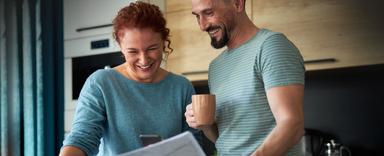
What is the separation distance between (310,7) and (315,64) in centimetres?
27

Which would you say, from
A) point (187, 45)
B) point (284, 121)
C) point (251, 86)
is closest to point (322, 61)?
point (187, 45)

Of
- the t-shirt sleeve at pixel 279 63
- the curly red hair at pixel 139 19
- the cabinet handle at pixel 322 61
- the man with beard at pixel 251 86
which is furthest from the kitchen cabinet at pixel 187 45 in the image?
the t-shirt sleeve at pixel 279 63

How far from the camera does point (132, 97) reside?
3.89ft

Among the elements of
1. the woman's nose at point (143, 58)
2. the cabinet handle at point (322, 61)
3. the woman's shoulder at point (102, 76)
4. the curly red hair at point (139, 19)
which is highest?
the curly red hair at point (139, 19)

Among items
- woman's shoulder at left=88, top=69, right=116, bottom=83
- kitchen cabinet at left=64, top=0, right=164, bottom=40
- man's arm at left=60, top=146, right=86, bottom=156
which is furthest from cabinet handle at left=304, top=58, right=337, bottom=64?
man's arm at left=60, top=146, right=86, bottom=156

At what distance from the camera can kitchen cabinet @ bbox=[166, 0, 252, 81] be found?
2.46 meters

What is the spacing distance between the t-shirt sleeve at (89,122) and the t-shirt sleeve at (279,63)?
0.41m

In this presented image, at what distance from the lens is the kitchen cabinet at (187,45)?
246 centimetres

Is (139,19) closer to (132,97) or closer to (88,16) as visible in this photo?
(132,97)

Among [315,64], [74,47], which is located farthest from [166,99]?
[74,47]

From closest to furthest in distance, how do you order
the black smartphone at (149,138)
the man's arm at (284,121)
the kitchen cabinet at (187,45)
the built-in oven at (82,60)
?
the man's arm at (284,121), the black smartphone at (149,138), the kitchen cabinet at (187,45), the built-in oven at (82,60)

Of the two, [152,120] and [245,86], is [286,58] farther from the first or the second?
[152,120]

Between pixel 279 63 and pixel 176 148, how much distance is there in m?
0.34

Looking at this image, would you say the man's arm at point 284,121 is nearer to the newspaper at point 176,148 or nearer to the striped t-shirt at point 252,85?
the striped t-shirt at point 252,85
